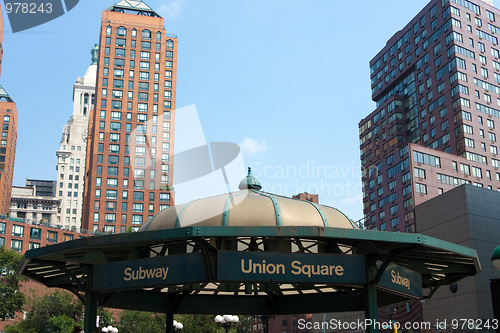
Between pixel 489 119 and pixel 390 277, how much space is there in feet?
414

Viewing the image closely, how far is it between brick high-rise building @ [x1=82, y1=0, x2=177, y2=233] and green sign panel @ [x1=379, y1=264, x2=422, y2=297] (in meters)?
127

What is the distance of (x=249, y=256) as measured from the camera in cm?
1702

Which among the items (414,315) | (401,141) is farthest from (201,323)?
(401,141)

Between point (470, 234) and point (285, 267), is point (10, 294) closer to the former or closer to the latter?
point (470, 234)

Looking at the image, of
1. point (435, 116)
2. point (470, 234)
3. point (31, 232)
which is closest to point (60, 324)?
point (31, 232)

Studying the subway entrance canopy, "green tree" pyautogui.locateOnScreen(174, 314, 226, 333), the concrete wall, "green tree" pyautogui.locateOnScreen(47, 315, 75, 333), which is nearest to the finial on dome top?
the subway entrance canopy

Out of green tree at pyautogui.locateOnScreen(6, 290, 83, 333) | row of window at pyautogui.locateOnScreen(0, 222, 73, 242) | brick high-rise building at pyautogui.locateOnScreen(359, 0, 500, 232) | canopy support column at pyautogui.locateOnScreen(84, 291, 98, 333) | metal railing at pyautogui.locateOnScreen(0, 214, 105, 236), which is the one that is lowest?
canopy support column at pyautogui.locateOnScreen(84, 291, 98, 333)

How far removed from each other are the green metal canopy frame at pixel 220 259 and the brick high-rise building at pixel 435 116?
104 meters

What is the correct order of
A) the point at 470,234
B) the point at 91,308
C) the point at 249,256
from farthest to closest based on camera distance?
the point at 470,234, the point at 91,308, the point at 249,256

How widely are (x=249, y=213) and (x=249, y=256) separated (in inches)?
96.3

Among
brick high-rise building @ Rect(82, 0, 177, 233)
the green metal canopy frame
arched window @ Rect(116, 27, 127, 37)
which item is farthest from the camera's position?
arched window @ Rect(116, 27, 127, 37)

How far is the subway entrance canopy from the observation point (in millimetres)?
16719

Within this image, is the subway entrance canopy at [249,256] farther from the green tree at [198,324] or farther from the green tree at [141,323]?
the green tree at [141,323]

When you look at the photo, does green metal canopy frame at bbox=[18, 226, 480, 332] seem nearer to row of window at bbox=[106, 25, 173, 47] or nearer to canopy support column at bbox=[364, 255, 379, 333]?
canopy support column at bbox=[364, 255, 379, 333]
